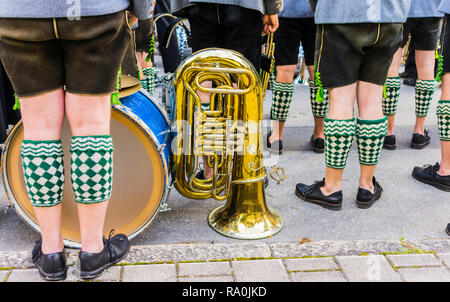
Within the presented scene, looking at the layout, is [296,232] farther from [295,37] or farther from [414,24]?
[414,24]

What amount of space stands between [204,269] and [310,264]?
1.66ft

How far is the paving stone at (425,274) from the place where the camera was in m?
2.03

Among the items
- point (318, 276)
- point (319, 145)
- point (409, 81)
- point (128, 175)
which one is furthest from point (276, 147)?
point (409, 81)

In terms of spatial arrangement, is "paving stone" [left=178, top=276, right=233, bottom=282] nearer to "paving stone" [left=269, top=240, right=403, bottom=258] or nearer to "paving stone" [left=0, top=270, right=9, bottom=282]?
"paving stone" [left=269, top=240, right=403, bottom=258]

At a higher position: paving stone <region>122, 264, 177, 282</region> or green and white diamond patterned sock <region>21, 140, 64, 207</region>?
green and white diamond patterned sock <region>21, 140, 64, 207</region>

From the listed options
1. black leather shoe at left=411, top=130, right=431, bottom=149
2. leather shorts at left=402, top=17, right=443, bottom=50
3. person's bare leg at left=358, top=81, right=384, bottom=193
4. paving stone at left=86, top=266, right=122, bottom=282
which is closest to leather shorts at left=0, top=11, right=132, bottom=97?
paving stone at left=86, top=266, right=122, bottom=282

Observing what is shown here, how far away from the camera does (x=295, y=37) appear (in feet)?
11.8

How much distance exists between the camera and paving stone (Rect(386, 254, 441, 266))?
2141 mm

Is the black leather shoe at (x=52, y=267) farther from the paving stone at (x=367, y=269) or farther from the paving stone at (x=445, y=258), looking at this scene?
the paving stone at (x=445, y=258)

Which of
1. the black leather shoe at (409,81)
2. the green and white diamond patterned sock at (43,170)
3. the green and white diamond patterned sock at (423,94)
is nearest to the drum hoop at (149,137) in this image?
the green and white diamond patterned sock at (43,170)

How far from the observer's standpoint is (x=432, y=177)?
3.14 m

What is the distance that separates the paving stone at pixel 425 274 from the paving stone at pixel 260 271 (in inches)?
21.8

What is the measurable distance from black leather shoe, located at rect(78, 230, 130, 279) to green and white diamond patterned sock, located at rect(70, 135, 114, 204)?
28cm

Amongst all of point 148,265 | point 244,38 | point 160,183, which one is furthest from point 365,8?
point 148,265
